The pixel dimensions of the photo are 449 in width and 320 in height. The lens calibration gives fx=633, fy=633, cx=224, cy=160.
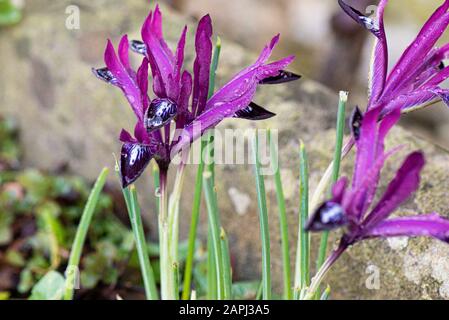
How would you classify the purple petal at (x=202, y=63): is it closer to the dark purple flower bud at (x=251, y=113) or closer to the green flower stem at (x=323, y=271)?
the dark purple flower bud at (x=251, y=113)

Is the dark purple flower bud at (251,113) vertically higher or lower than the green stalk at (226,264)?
higher

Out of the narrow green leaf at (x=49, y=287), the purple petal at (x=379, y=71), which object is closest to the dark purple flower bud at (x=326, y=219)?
the purple petal at (x=379, y=71)

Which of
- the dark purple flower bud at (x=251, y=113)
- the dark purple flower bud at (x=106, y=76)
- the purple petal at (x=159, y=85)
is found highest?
the dark purple flower bud at (x=106, y=76)

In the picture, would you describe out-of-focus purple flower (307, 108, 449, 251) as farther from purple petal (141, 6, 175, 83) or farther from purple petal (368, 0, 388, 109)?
purple petal (141, 6, 175, 83)

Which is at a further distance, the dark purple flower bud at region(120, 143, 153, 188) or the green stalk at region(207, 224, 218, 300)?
the green stalk at region(207, 224, 218, 300)

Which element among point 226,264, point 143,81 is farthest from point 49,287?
point 143,81

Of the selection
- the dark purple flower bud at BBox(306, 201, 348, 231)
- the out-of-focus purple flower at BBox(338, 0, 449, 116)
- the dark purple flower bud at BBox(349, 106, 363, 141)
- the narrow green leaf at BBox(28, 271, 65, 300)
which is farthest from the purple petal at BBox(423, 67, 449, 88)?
the narrow green leaf at BBox(28, 271, 65, 300)

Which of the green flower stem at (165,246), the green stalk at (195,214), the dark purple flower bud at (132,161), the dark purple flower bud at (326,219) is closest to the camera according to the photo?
the dark purple flower bud at (326,219)
